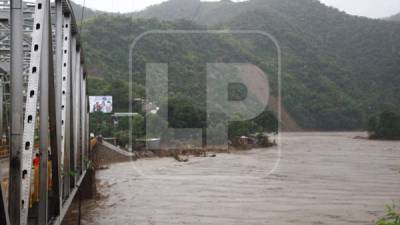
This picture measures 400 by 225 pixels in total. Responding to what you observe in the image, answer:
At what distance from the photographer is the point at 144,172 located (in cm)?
2147

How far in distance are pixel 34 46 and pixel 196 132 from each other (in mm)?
35179

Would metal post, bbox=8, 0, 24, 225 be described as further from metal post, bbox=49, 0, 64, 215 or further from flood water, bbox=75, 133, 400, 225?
flood water, bbox=75, 133, 400, 225

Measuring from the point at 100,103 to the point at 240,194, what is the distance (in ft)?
72.9

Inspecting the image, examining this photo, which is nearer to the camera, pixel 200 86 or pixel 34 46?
pixel 34 46

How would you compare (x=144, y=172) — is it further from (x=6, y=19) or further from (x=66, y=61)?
(x=66, y=61)

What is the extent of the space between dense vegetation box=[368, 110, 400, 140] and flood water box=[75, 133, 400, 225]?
26559 millimetres

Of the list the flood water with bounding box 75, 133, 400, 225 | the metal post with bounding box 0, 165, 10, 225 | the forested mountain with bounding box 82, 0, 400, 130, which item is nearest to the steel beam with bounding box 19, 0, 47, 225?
the metal post with bounding box 0, 165, 10, 225

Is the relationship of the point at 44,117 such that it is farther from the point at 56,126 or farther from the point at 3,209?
the point at 3,209

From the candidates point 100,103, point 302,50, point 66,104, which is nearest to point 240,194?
point 66,104

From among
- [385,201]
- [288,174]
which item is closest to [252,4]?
[288,174]

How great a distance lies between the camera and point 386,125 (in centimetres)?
5122

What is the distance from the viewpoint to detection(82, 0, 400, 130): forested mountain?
166ft

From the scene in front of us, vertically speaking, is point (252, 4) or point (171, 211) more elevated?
point (252, 4)

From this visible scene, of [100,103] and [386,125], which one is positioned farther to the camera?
[386,125]
